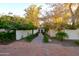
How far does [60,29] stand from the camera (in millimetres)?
5391

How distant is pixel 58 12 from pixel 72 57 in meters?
0.91

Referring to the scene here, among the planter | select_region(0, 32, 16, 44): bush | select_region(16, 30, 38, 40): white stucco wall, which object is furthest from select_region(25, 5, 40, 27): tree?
the planter

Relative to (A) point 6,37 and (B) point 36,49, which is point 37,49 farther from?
(A) point 6,37

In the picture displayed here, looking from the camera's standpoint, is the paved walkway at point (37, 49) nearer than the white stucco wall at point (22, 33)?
Yes

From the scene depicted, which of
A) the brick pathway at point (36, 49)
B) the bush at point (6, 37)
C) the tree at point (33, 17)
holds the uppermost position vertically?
the tree at point (33, 17)

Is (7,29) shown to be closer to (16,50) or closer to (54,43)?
(16,50)

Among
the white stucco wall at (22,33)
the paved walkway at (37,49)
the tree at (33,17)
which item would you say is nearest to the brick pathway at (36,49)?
the paved walkway at (37,49)

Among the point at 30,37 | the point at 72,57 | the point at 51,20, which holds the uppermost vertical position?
the point at 51,20

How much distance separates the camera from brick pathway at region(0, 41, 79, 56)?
530 centimetres

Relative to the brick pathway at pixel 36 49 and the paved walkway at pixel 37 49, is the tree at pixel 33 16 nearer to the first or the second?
the paved walkway at pixel 37 49

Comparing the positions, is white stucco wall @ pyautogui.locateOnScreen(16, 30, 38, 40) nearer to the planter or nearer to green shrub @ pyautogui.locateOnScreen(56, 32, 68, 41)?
green shrub @ pyautogui.locateOnScreen(56, 32, 68, 41)

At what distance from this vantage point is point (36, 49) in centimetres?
535

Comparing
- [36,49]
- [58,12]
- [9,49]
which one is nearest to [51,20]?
[58,12]

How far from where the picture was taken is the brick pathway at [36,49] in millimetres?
5297
